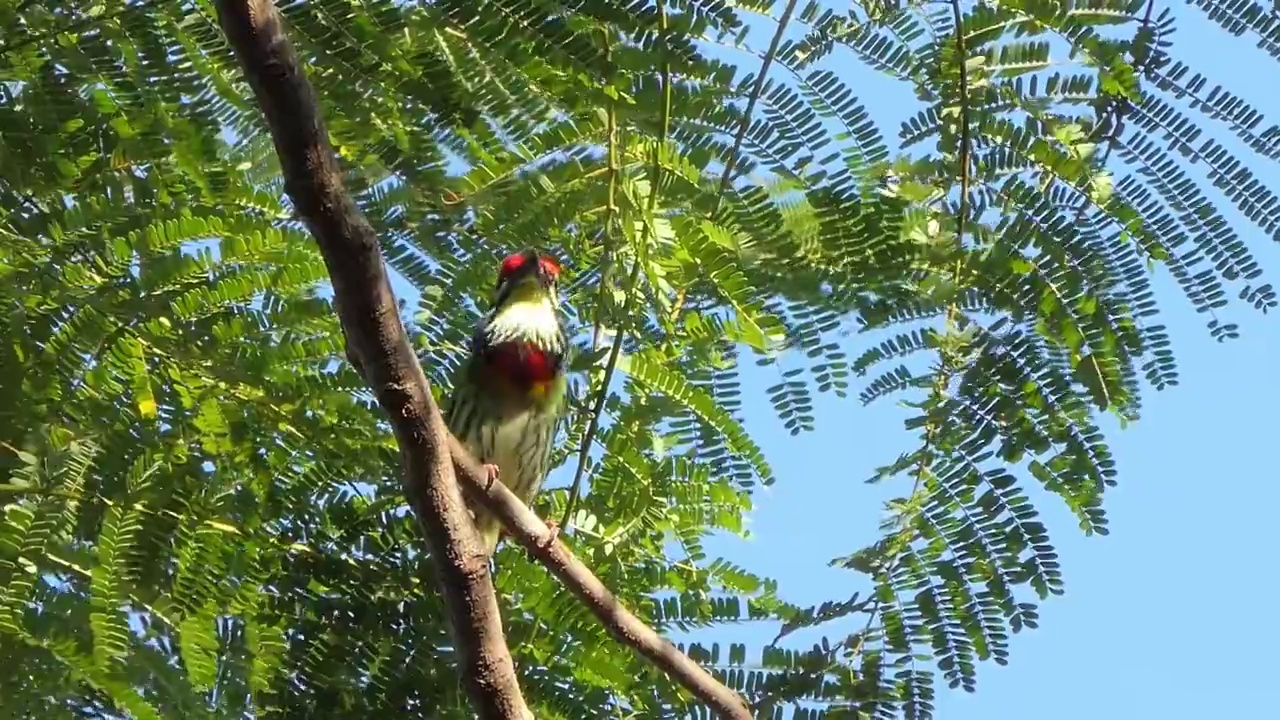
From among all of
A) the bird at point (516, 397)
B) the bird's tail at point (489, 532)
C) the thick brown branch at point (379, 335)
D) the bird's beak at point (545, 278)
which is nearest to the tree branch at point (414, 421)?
the thick brown branch at point (379, 335)

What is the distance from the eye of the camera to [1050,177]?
2848 mm

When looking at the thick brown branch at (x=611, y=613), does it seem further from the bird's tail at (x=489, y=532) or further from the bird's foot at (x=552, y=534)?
the bird's tail at (x=489, y=532)

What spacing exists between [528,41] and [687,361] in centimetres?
82

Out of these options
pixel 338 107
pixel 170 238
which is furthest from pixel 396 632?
pixel 338 107

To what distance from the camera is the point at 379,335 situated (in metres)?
2.23

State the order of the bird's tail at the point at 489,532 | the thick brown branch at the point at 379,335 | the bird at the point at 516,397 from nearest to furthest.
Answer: the thick brown branch at the point at 379,335 < the bird's tail at the point at 489,532 < the bird at the point at 516,397

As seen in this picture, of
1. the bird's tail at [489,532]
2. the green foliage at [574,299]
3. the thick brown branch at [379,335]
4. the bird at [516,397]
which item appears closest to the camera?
the thick brown branch at [379,335]

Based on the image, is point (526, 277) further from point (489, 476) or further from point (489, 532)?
point (489, 476)

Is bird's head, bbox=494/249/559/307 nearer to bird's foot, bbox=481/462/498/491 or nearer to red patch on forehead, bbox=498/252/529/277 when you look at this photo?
red patch on forehead, bbox=498/252/529/277

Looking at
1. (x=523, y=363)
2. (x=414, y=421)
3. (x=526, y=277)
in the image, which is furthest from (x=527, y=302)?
(x=414, y=421)

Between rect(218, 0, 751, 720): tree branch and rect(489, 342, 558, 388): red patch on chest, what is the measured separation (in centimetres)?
83

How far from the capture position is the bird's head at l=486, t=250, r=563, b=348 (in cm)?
303

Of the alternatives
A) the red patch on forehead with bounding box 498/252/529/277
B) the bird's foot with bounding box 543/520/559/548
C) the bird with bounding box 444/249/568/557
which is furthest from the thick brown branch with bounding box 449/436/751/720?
the bird with bounding box 444/249/568/557

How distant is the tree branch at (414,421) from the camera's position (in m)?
1.95
